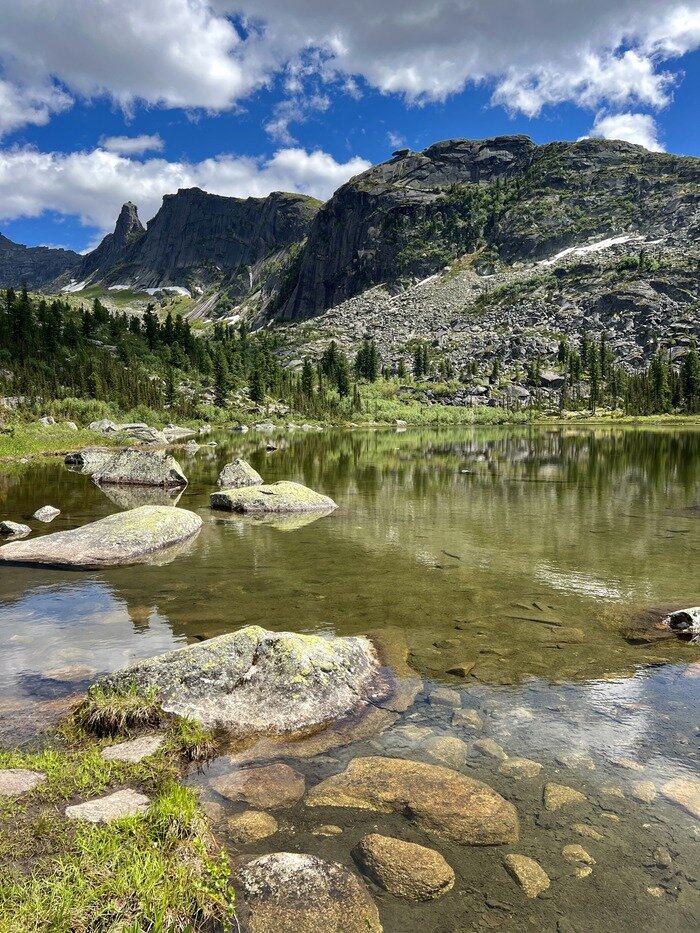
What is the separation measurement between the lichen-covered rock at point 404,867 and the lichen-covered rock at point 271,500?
60.9 feet

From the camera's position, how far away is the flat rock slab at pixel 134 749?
6341mm

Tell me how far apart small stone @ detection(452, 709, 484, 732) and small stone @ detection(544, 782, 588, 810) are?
1.31m

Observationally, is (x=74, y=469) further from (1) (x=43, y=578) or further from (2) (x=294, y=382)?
(2) (x=294, y=382)

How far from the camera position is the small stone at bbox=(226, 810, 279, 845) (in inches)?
210

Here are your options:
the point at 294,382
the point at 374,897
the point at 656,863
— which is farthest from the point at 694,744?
the point at 294,382

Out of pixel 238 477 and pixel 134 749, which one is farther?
pixel 238 477

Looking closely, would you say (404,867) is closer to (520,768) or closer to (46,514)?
(520,768)

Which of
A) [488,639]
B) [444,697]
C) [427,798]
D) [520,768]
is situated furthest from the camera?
[488,639]

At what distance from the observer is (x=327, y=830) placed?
17.9 feet

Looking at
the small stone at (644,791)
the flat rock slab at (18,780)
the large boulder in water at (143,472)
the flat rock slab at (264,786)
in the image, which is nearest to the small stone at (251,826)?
the flat rock slab at (264,786)

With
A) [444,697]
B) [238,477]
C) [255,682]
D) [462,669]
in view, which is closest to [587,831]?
[444,697]

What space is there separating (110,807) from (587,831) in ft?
15.8

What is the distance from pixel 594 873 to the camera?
498cm

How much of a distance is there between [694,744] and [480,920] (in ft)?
13.7
